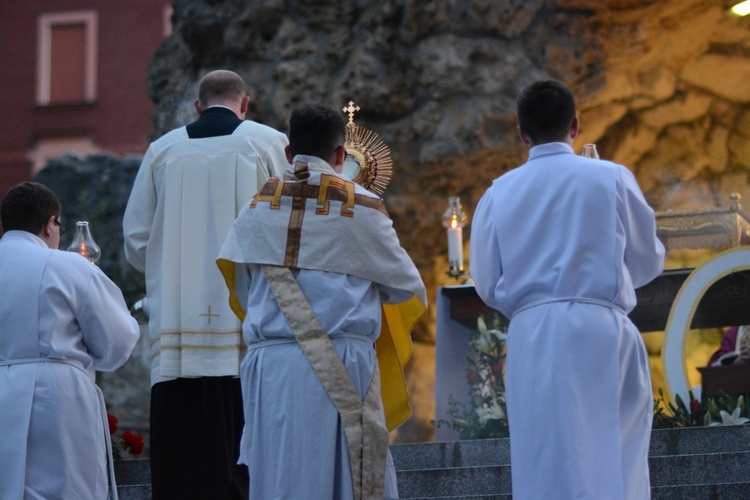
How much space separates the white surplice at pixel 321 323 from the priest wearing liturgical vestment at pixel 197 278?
3.13 feet

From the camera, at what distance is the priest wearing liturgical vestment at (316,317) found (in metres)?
4.90

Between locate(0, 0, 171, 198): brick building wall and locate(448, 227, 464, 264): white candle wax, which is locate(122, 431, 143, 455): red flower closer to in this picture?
locate(448, 227, 464, 264): white candle wax

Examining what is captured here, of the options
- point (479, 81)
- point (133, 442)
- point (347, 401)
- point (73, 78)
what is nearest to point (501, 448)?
point (133, 442)

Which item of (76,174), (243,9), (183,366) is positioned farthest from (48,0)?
(183,366)

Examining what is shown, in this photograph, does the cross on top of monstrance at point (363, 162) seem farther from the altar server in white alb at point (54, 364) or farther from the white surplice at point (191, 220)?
the altar server in white alb at point (54, 364)

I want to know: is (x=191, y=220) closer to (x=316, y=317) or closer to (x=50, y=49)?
(x=316, y=317)

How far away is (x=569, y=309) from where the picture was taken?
4758mm

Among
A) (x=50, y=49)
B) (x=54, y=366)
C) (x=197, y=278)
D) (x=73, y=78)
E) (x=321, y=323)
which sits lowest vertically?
(x=54, y=366)

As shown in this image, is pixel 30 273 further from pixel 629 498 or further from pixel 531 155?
pixel 629 498

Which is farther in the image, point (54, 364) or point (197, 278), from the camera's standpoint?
point (197, 278)

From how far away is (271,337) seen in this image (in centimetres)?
504

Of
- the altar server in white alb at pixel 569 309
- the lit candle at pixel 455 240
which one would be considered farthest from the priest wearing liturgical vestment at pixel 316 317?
the lit candle at pixel 455 240

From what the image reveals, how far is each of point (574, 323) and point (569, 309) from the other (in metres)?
0.06

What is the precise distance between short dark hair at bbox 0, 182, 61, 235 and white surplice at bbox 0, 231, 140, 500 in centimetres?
13
